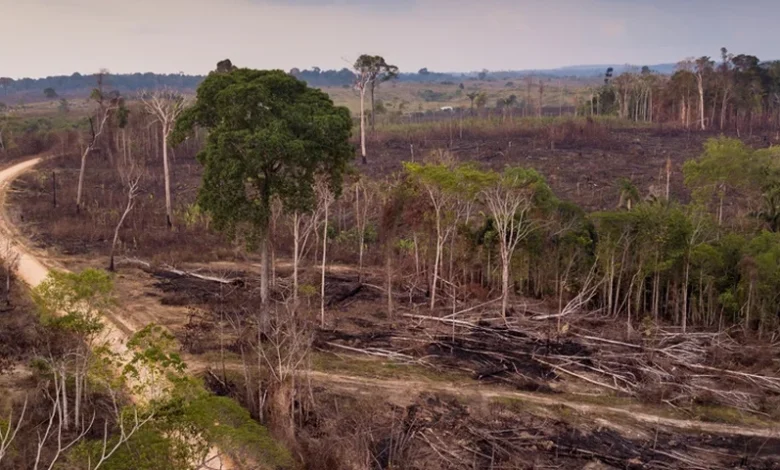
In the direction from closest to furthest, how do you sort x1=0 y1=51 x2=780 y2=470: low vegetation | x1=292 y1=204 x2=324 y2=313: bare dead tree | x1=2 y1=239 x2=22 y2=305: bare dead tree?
1. x1=0 y1=51 x2=780 y2=470: low vegetation
2. x1=292 y1=204 x2=324 y2=313: bare dead tree
3. x1=2 y1=239 x2=22 y2=305: bare dead tree

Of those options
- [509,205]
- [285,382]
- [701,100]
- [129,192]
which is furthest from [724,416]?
[701,100]

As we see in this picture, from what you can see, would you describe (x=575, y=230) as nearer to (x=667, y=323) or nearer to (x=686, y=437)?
(x=667, y=323)

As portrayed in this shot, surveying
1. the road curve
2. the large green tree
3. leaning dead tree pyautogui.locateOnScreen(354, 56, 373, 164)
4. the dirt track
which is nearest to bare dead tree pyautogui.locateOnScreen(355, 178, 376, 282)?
the large green tree

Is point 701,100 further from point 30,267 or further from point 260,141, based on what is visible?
point 30,267

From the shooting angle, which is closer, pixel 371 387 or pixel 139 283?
pixel 371 387

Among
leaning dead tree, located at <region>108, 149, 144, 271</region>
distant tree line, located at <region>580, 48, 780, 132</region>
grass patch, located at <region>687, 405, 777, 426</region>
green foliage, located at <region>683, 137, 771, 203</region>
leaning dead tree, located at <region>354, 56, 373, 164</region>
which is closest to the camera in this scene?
grass patch, located at <region>687, 405, 777, 426</region>

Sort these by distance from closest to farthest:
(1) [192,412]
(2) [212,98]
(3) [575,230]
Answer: (1) [192,412] → (2) [212,98] → (3) [575,230]

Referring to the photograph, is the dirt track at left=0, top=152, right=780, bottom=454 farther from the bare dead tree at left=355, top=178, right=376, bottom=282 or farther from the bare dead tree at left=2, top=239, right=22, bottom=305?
the bare dead tree at left=355, top=178, right=376, bottom=282

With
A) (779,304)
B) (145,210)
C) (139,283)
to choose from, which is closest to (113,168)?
(145,210)
